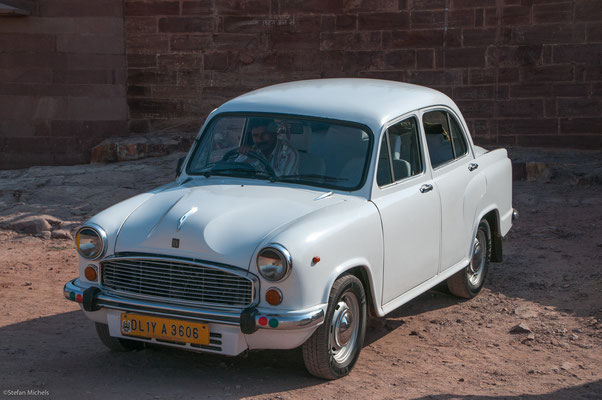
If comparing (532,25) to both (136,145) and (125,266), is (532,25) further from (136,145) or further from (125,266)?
(125,266)

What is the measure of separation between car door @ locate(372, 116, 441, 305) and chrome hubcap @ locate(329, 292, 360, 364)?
1.06 ft

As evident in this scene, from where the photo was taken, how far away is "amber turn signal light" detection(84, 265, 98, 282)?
17.3 feet

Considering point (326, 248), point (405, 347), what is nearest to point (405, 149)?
point (405, 347)

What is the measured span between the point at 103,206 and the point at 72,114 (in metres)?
3.84

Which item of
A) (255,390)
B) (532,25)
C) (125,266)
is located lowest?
(255,390)

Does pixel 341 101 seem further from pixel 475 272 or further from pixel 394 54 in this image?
pixel 394 54

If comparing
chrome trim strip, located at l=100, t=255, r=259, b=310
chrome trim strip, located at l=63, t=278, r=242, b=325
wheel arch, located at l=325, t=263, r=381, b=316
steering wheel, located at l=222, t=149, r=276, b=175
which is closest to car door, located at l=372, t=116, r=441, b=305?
wheel arch, located at l=325, t=263, r=381, b=316

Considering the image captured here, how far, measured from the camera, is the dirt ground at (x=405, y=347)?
16.7ft

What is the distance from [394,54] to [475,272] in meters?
6.28

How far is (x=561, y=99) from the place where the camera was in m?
12.4

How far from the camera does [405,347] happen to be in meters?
6.01

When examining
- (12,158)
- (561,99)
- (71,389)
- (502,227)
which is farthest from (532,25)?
(71,389)

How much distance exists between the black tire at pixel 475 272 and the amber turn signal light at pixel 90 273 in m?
2.96
